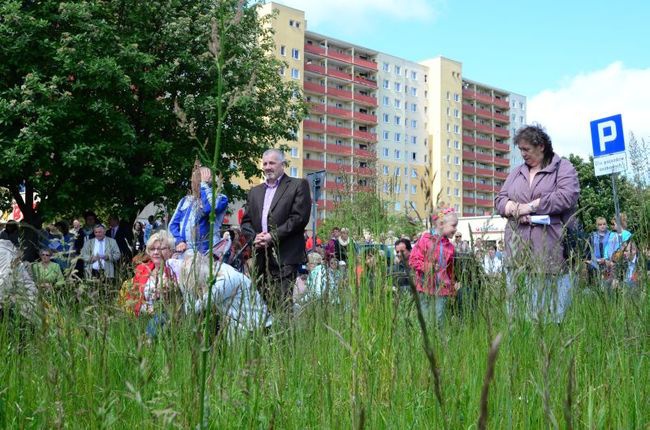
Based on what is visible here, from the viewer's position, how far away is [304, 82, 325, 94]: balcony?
284ft

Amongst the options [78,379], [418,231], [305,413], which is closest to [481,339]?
[418,231]

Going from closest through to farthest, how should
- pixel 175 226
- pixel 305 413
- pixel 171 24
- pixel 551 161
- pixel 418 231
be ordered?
pixel 305 413 < pixel 418 231 < pixel 551 161 < pixel 175 226 < pixel 171 24

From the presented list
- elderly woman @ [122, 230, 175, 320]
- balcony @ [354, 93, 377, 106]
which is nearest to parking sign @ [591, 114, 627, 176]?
elderly woman @ [122, 230, 175, 320]

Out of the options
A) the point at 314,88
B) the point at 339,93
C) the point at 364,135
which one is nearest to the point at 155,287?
the point at 314,88

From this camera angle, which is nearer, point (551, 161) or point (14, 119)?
point (551, 161)

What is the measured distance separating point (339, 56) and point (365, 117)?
8456 millimetres

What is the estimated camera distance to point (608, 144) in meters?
8.25

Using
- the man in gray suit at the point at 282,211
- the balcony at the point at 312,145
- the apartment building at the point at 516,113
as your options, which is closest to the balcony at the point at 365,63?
the balcony at the point at 312,145

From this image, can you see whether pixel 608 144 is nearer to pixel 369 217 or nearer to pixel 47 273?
pixel 369 217

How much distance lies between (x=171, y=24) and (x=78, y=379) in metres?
21.4

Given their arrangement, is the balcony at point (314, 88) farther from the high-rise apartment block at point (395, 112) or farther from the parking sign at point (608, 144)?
the parking sign at point (608, 144)

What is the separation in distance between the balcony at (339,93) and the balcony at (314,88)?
110cm

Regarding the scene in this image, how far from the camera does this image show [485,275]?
8.11 feet

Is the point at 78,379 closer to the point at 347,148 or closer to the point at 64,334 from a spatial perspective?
the point at 64,334
